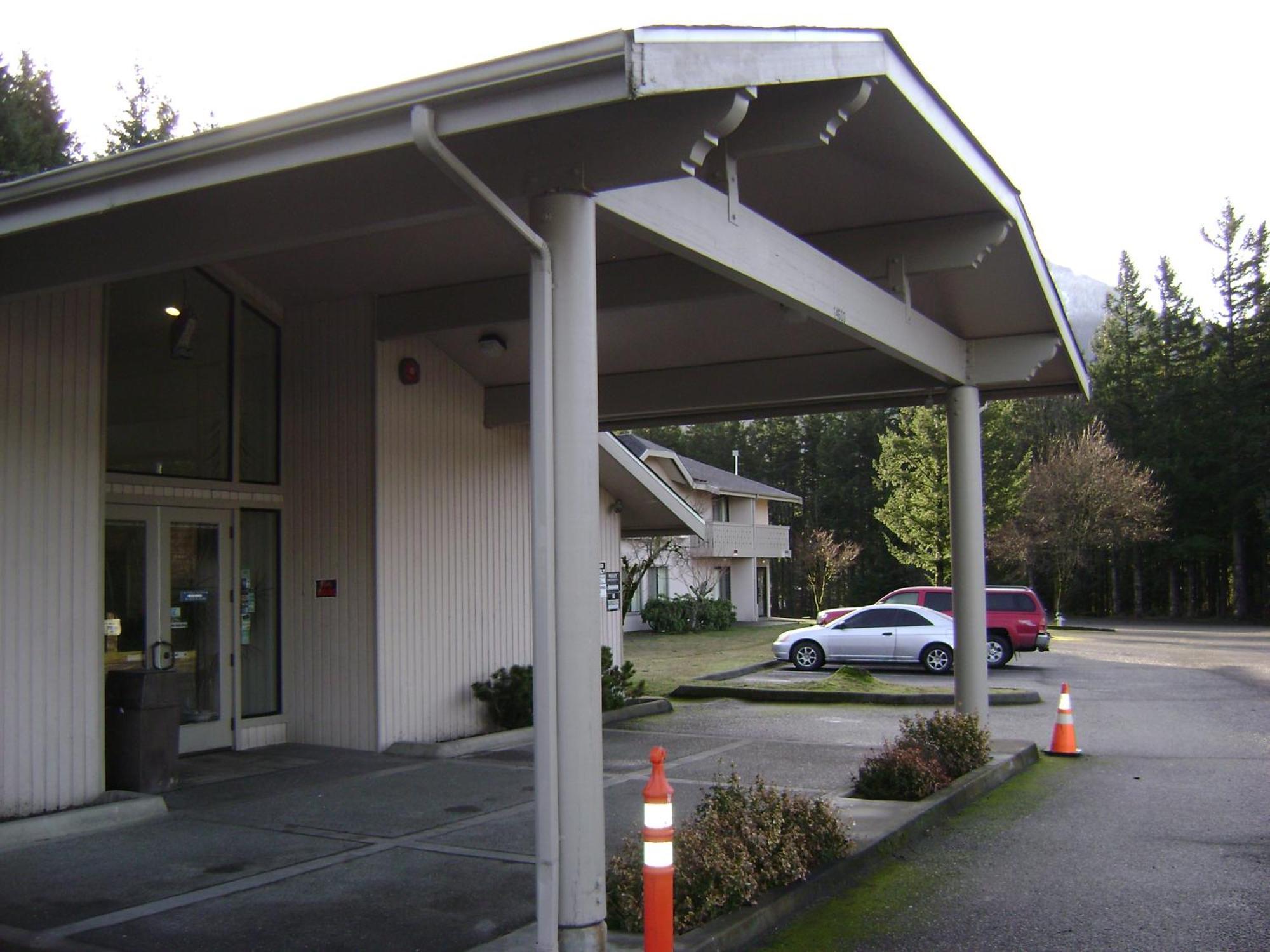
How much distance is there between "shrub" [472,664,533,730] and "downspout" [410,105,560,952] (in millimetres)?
7861

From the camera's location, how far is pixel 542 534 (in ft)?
16.9

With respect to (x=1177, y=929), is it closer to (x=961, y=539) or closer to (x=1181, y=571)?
(x=961, y=539)

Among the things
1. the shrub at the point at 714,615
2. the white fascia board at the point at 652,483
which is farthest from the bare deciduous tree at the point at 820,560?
the white fascia board at the point at 652,483

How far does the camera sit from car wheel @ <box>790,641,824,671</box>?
2419cm

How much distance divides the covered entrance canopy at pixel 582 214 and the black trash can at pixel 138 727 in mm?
3402

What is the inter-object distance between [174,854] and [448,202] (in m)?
4.65

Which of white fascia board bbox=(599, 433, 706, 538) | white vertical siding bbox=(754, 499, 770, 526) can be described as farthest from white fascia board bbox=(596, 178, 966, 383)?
white vertical siding bbox=(754, 499, 770, 526)

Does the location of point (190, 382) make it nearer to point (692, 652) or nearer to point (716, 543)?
point (692, 652)

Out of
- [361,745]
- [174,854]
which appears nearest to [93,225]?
[174,854]

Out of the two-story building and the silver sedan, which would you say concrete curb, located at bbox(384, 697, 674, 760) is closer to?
the silver sedan

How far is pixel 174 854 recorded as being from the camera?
754cm

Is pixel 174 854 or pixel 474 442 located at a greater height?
pixel 474 442

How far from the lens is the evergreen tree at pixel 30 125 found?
3228 centimetres

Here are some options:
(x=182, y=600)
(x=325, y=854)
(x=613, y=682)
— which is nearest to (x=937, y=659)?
(x=613, y=682)
